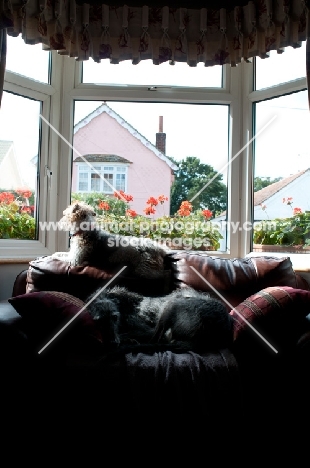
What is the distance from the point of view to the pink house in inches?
127

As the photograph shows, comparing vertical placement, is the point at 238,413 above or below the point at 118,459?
above

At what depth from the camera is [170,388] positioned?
5.57 feet

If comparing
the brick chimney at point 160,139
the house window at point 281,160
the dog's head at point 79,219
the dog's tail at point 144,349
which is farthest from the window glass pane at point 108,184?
the dog's tail at point 144,349

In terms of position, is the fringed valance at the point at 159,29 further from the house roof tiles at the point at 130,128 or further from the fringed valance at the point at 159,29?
the house roof tiles at the point at 130,128

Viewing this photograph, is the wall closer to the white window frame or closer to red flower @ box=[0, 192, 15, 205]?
the white window frame

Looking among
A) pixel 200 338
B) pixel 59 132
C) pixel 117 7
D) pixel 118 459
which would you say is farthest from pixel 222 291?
pixel 117 7

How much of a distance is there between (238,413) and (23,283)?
148 centimetres

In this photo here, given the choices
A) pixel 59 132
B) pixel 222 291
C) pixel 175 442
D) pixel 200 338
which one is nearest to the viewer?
pixel 175 442

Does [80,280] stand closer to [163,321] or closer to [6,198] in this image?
[163,321]

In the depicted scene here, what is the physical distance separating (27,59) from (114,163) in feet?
3.14

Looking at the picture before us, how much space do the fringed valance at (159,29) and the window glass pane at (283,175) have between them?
1.41ft

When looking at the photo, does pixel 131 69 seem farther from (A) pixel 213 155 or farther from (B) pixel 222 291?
(B) pixel 222 291

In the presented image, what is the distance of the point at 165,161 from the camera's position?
3254 millimetres

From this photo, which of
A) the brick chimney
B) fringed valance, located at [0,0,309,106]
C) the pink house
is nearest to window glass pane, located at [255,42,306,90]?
A: fringed valance, located at [0,0,309,106]
